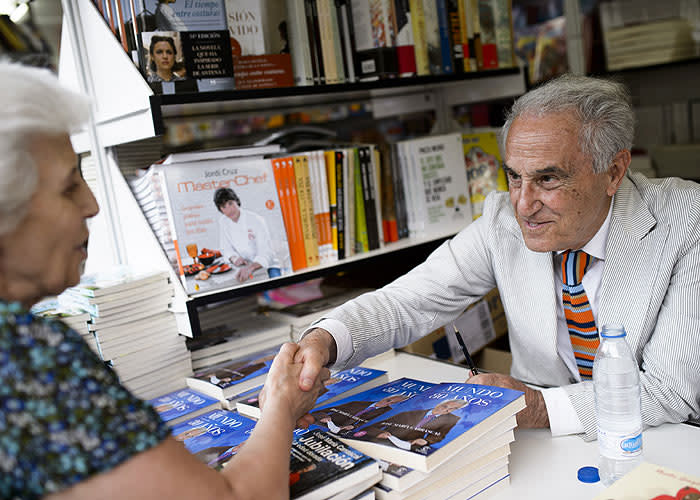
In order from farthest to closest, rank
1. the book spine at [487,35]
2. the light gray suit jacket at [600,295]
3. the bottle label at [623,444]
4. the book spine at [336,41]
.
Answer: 1. the book spine at [487,35]
2. the book spine at [336,41]
3. the light gray suit jacket at [600,295]
4. the bottle label at [623,444]

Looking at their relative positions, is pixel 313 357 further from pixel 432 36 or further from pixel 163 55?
pixel 432 36

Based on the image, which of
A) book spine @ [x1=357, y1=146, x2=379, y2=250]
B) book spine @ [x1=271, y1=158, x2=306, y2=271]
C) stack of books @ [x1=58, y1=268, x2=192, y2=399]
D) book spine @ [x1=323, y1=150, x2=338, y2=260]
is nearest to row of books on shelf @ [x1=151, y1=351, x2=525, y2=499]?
stack of books @ [x1=58, y1=268, x2=192, y2=399]

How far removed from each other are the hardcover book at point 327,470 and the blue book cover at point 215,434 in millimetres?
150

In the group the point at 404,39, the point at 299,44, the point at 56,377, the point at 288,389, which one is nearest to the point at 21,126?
the point at 56,377

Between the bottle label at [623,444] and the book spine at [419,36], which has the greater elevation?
A: the book spine at [419,36]

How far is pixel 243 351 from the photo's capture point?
1.93 metres

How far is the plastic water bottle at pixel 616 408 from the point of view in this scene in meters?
1.11

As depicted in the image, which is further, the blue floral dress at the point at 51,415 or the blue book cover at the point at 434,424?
the blue book cover at the point at 434,424

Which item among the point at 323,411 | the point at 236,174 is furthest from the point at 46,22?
the point at 323,411

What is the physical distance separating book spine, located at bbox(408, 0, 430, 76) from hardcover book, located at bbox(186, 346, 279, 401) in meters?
1.12

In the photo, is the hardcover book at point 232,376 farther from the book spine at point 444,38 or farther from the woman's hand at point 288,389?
the book spine at point 444,38

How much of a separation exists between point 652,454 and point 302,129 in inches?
58.4

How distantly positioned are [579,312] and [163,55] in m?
1.28

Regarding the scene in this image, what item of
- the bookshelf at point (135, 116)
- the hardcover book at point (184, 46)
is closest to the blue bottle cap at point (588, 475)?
the bookshelf at point (135, 116)
